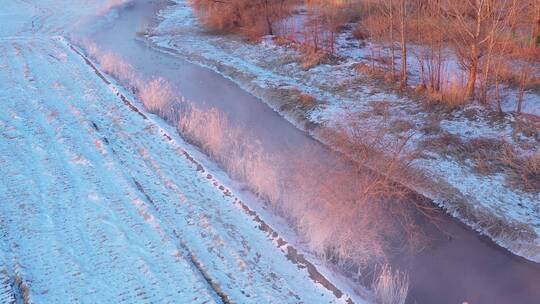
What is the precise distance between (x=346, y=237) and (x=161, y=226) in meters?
2.86

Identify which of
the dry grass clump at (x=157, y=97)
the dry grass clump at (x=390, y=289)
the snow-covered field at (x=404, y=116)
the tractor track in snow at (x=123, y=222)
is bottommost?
the snow-covered field at (x=404, y=116)

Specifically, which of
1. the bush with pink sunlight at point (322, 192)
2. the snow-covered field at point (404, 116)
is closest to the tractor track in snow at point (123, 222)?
the bush with pink sunlight at point (322, 192)

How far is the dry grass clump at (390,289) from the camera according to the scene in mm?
6875

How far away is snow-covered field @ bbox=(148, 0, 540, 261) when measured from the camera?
8.67m

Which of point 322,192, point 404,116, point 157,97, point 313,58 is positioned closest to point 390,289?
point 322,192

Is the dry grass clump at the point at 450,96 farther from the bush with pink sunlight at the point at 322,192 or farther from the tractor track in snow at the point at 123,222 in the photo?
the tractor track in snow at the point at 123,222

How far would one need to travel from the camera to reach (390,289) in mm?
6910

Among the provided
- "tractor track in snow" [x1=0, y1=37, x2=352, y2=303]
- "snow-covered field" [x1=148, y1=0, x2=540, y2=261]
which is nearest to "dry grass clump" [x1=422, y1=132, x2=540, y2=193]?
"snow-covered field" [x1=148, y1=0, x2=540, y2=261]

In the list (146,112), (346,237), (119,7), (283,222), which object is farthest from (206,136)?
(119,7)

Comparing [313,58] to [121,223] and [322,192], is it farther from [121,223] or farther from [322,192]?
[121,223]

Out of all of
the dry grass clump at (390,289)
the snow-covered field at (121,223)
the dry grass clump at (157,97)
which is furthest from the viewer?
the dry grass clump at (157,97)

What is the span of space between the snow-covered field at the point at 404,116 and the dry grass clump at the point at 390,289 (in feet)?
7.57

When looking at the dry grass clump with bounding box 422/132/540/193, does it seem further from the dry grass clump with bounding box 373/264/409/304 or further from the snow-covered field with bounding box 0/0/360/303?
the snow-covered field with bounding box 0/0/360/303

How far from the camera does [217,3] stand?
75.1 feet
